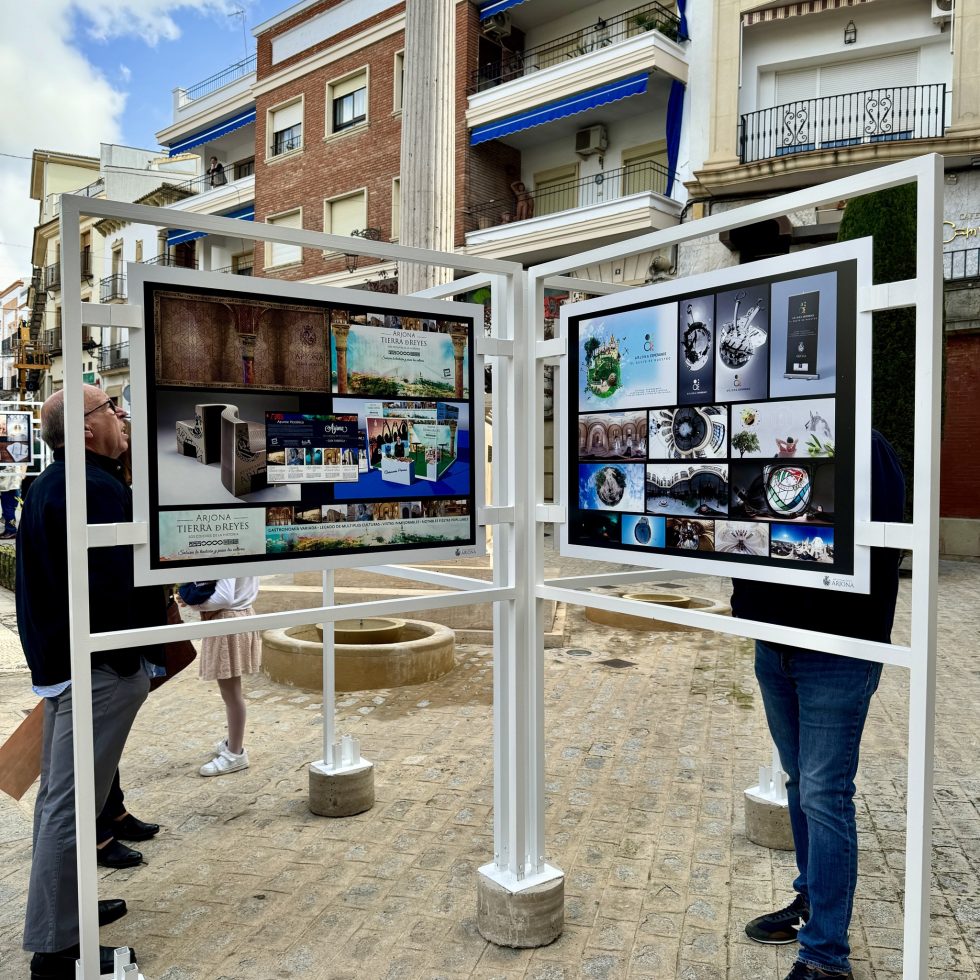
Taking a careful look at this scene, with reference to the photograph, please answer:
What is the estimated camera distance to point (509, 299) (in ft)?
10.2

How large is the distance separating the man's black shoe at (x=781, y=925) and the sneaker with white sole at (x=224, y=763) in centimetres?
288

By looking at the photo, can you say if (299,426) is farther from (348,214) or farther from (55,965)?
(348,214)

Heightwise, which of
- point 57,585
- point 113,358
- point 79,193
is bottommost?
point 57,585

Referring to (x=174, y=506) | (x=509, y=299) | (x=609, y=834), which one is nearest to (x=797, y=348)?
(x=509, y=299)

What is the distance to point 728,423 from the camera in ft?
8.25

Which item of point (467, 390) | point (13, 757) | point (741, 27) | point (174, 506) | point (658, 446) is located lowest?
point (13, 757)

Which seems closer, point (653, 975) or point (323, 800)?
point (653, 975)

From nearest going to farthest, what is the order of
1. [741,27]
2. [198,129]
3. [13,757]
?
1. [13,757]
2. [741,27]
3. [198,129]

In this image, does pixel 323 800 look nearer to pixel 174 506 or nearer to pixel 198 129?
pixel 174 506

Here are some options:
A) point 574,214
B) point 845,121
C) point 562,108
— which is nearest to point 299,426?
point 574,214

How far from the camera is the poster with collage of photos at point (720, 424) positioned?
225 cm

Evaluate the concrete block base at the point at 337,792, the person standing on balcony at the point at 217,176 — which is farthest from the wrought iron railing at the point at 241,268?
the concrete block base at the point at 337,792

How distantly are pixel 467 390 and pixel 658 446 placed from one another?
0.70 meters

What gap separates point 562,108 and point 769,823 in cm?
1740
